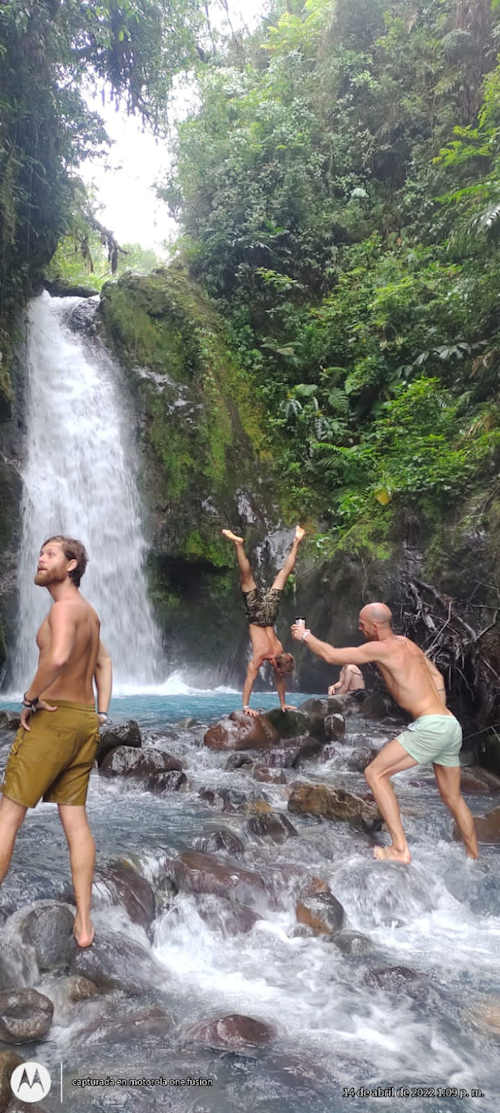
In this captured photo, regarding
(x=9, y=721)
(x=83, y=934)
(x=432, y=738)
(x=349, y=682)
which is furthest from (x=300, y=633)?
(x=349, y=682)

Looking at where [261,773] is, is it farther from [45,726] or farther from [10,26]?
[10,26]

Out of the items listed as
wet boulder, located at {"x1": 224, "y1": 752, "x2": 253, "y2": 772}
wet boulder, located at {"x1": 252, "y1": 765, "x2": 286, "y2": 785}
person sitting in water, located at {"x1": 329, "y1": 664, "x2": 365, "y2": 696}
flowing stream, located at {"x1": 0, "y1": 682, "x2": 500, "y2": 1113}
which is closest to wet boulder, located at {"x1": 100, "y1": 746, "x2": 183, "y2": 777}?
flowing stream, located at {"x1": 0, "y1": 682, "x2": 500, "y2": 1113}

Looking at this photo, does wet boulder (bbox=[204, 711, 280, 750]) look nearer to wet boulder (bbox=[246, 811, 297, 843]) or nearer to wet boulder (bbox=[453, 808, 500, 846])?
wet boulder (bbox=[246, 811, 297, 843])

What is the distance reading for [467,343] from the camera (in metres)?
14.9

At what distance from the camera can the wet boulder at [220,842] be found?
5118mm

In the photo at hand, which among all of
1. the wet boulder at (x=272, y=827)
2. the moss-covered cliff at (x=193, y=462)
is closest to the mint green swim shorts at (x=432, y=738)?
the wet boulder at (x=272, y=827)

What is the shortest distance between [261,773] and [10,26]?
13.8 metres

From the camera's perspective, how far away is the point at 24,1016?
3096mm

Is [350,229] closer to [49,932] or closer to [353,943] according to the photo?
[353,943]

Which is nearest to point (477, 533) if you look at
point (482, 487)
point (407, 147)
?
point (482, 487)

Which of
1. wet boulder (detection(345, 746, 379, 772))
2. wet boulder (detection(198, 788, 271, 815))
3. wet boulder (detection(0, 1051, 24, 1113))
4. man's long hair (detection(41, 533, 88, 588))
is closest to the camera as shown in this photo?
wet boulder (detection(0, 1051, 24, 1113))

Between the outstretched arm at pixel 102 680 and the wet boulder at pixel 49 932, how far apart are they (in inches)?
42.3

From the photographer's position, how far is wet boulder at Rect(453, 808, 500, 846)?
5734 millimetres

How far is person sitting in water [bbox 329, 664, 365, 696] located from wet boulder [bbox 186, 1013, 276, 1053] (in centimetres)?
832
